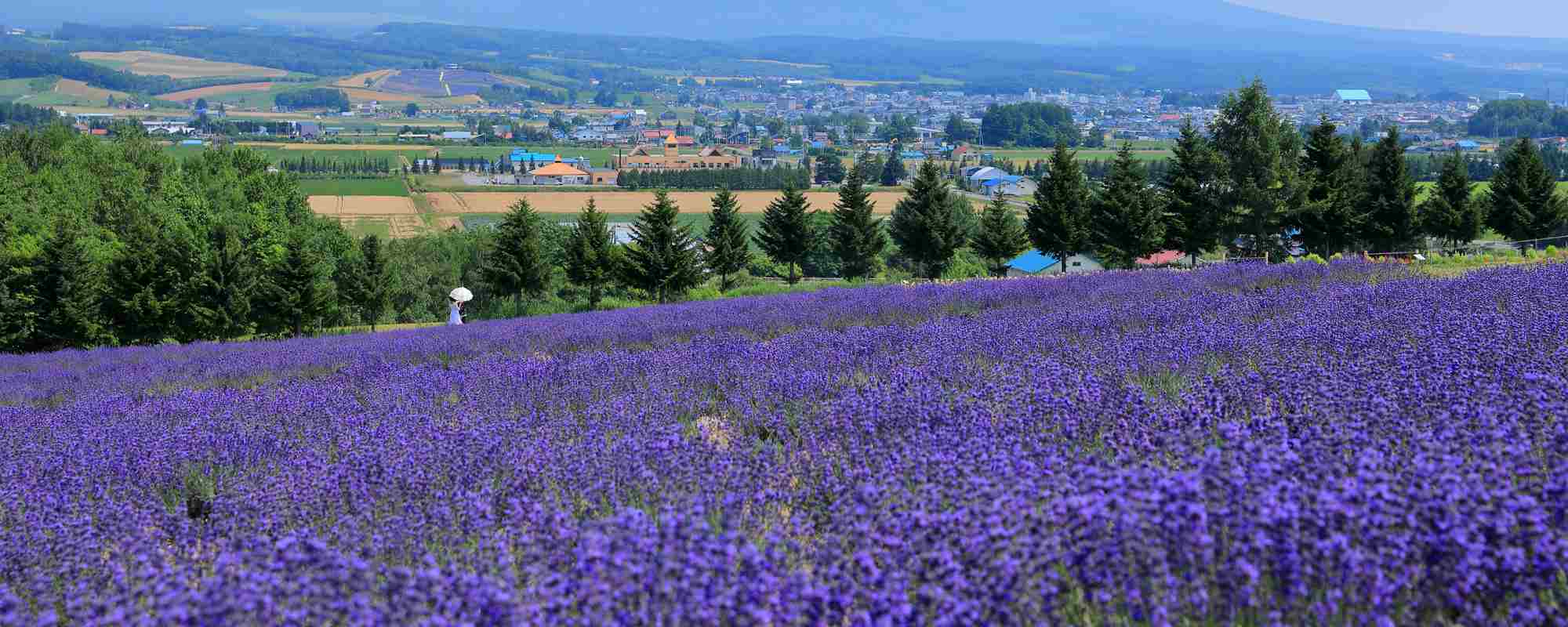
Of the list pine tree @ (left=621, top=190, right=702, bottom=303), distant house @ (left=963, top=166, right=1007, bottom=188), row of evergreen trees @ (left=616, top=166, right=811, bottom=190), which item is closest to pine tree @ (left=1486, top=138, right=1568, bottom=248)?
pine tree @ (left=621, top=190, right=702, bottom=303)

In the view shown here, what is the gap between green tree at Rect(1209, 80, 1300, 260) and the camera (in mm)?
31219

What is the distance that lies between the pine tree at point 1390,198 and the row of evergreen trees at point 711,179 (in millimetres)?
75902

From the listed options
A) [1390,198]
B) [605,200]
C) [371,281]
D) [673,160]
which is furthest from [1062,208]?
[673,160]

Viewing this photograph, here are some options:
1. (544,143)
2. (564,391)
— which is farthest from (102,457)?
(544,143)

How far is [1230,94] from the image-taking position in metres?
31.7

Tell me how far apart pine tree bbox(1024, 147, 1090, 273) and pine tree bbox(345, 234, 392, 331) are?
21.8m

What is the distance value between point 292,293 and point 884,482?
100ft

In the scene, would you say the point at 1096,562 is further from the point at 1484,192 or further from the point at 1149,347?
the point at 1484,192

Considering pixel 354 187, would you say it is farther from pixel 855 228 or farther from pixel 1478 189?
pixel 1478 189

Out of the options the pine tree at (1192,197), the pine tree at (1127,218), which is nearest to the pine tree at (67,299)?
the pine tree at (1127,218)

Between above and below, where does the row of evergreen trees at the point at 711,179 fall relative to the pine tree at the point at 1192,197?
below

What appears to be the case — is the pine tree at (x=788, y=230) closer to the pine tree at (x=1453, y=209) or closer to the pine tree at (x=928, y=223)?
the pine tree at (x=928, y=223)

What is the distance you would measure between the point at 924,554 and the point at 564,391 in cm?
444

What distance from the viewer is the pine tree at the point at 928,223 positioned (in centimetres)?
3850
